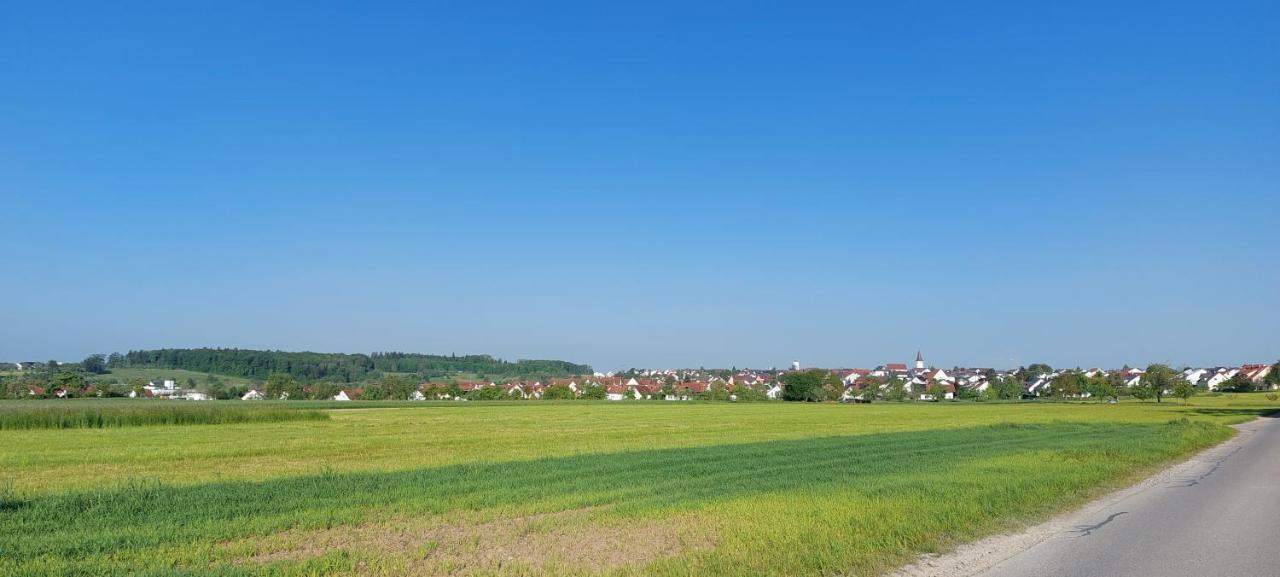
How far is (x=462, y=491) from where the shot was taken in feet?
57.0

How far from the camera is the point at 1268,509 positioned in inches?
604

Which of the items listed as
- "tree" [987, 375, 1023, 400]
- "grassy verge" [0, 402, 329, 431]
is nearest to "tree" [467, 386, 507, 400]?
"grassy verge" [0, 402, 329, 431]

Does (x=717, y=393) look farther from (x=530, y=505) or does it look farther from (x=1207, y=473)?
(x=530, y=505)

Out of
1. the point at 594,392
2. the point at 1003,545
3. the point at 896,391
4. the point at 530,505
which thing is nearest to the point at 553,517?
the point at 530,505

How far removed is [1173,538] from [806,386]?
132m

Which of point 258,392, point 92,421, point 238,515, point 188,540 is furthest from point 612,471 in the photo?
point 258,392

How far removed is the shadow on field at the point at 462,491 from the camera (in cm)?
1264

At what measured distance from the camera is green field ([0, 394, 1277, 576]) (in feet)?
35.8

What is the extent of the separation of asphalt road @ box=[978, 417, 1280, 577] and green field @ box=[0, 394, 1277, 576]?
1.23 meters

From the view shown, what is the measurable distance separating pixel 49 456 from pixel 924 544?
28193 millimetres

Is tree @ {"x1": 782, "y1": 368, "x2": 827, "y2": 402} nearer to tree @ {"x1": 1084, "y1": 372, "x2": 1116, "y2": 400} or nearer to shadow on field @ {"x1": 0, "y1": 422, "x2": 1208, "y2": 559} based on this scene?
tree @ {"x1": 1084, "y1": 372, "x2": 1116, "y2": 400}

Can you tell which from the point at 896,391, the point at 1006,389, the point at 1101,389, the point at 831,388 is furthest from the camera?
the point at 896,391

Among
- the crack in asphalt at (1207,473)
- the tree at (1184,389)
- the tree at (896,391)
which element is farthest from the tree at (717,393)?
the crack in asphalt at (1207,473)

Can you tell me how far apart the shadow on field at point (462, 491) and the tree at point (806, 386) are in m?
113
